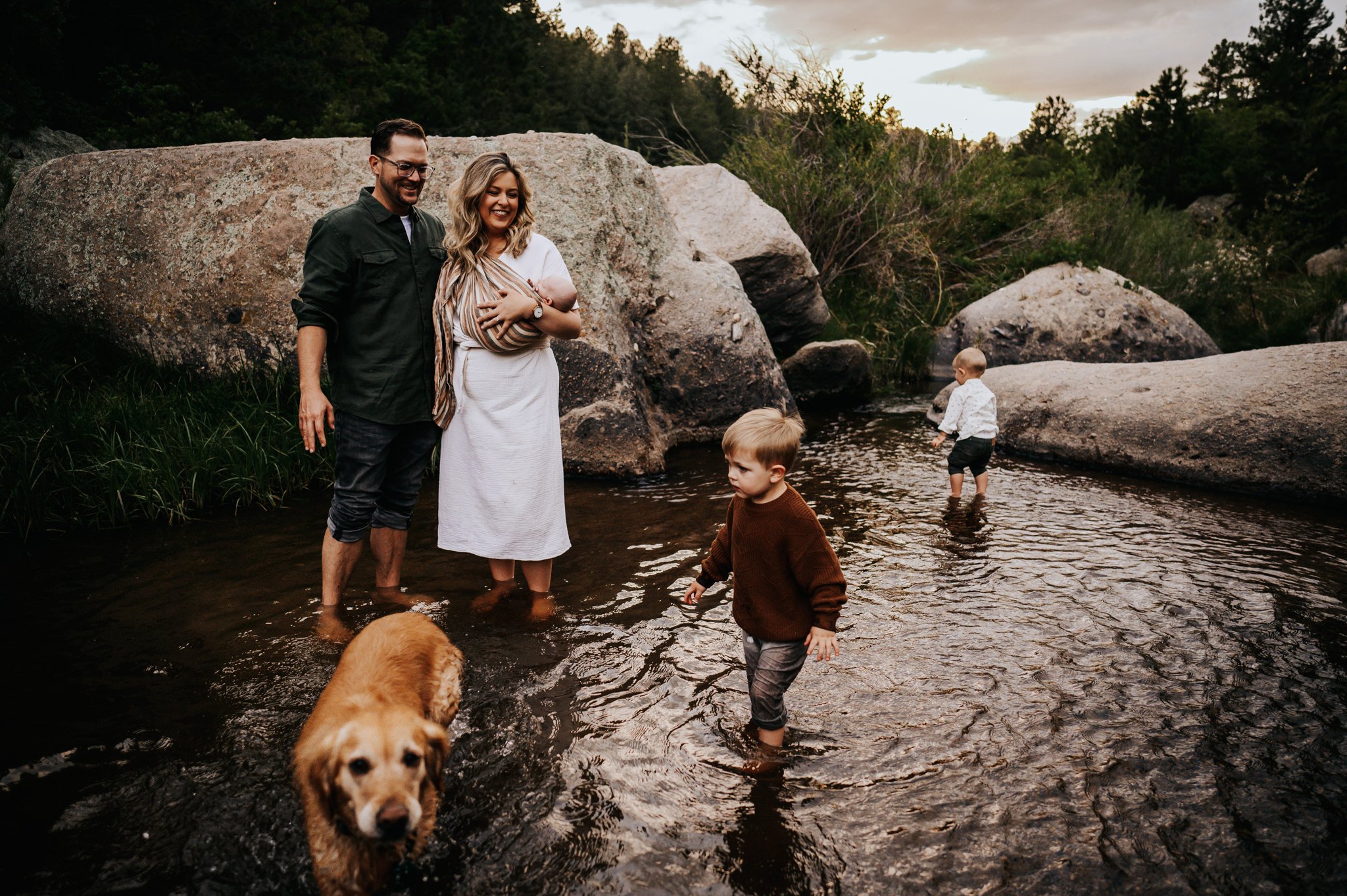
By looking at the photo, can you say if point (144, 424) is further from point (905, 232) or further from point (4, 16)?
point (905, 232)

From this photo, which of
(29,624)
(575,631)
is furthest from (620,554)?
(29,624)

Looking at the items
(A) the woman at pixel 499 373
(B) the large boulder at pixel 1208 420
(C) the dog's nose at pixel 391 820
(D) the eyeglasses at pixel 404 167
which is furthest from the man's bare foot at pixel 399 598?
(B) the large boulder at pixel 1208 420

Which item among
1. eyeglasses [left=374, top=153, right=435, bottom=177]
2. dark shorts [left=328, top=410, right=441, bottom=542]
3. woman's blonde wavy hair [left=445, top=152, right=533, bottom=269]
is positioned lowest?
dark shorts [left=328, top=410, right=441, bottom=542]

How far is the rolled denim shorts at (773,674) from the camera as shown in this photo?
10.0 ft

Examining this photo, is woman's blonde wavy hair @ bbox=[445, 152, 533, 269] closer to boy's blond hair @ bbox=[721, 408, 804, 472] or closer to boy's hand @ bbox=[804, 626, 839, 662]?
boy's blond hair @ bbox=[721, 408, 804, 472]

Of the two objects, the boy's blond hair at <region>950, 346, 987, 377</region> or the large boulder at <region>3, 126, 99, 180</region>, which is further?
the large boulder at <region>3, 126, 99, 180</region>

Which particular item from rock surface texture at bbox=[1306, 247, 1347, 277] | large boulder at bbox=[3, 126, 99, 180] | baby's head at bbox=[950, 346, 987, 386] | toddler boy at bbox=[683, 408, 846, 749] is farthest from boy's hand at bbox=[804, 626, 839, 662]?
rock surface texture at bbox=[1306, 247, 1347, 277]

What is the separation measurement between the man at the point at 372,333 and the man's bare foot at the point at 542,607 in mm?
973

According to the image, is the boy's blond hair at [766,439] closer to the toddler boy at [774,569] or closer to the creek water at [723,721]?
the toddler boy at [774,569]

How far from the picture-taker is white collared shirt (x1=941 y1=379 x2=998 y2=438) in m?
6.68

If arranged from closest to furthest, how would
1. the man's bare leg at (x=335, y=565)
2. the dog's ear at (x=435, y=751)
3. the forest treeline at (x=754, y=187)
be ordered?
the dog's ear at (x=435, y=751)
the man's bare leg at (x=335, y=565)
the forest treeline at (x=754, y=187)

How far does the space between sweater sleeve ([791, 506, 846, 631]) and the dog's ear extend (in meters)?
1.34

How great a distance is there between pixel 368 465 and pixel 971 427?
15.8 ft

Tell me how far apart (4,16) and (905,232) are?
13831 mm
